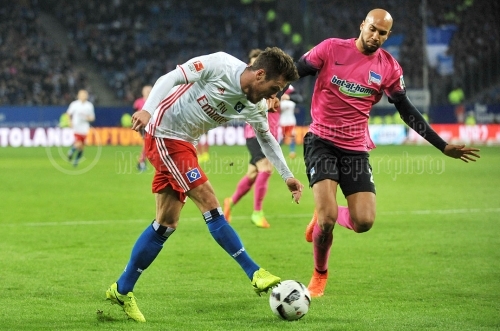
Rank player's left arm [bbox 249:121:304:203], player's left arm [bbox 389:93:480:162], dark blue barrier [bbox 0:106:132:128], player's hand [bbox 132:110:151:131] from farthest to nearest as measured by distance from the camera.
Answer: dark blue barrier [bbox 0:106:132:128], player's left arm [bbox 389:93:480:162], player's left arm [bbox 249:121:304:203], player's hand [bbox 132:110:151:131]

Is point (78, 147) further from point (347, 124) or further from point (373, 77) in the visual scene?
point (373, 77)

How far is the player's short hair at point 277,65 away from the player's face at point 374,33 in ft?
4.70

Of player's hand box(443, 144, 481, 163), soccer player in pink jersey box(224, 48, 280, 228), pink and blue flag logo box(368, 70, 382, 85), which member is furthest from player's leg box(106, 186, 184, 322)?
soccer player in pink jersey box(224, 48, 280, 228)

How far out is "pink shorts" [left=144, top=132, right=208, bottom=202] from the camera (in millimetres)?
5867

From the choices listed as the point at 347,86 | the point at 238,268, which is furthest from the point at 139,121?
the point at 238,268

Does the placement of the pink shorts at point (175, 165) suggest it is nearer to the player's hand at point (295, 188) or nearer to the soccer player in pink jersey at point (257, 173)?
the player's hand at point (295, 188)

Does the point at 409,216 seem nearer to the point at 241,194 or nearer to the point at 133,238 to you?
the point at 241,194

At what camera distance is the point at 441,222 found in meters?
11.5

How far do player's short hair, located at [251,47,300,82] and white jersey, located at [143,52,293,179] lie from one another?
258 mm

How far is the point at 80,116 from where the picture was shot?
950 inches

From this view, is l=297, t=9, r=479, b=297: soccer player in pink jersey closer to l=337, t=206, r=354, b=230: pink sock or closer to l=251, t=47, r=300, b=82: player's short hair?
l=337, t=206, r=354, b=230: pink sock

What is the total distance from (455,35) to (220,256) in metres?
33.6

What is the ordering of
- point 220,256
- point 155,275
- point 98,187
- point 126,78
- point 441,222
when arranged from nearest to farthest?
point 155,275 → point 220,256 → point 441,222 → point 98,187 → point 126,78

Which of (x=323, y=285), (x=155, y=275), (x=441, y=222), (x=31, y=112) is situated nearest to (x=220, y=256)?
(x=155, y=275)
